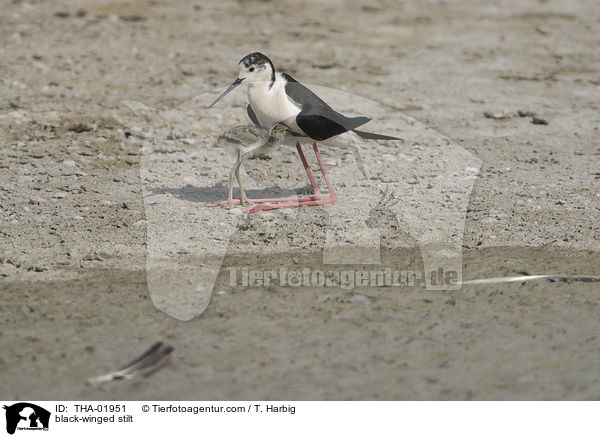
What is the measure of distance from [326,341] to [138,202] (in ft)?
6.59

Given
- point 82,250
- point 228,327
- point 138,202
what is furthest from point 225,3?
point 228,327

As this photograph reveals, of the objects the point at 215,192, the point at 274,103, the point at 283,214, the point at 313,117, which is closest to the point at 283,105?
the point at 274,103

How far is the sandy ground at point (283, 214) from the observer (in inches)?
129

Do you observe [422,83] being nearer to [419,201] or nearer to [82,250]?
[419,201]

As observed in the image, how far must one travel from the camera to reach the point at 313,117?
4.62 meters

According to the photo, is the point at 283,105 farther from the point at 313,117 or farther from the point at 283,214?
the point at 283,214
